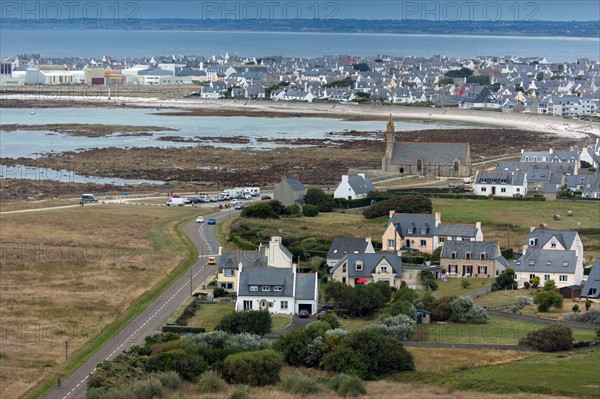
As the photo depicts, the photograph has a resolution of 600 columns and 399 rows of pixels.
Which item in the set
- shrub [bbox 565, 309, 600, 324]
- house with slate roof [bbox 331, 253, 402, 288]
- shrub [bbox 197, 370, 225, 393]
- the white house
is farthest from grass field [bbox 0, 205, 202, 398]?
the white house

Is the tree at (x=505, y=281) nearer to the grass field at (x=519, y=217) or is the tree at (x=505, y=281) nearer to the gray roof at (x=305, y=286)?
the grass field at (x=519, y=217)

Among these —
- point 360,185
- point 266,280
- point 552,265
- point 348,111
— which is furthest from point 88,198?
point 348,111

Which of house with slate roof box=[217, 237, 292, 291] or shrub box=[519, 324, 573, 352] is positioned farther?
house with slate roof box=[217, 237, 292, 291]

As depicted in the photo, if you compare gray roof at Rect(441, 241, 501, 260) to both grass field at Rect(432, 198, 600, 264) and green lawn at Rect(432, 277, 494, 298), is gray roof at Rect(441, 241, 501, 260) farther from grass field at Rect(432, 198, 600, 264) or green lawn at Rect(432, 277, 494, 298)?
grass field at Rect(432, 198, 600, 264)

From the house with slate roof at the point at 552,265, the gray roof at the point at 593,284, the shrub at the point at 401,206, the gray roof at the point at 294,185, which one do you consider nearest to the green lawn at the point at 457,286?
the house with slate roof at the point at 552,265

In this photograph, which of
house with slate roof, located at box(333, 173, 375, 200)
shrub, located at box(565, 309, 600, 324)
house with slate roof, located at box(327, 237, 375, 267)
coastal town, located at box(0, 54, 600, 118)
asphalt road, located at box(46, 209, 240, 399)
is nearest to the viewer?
asphalt road, located at box(46, 209, 240, 399)

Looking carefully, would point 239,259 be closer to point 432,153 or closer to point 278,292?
point 278,292
